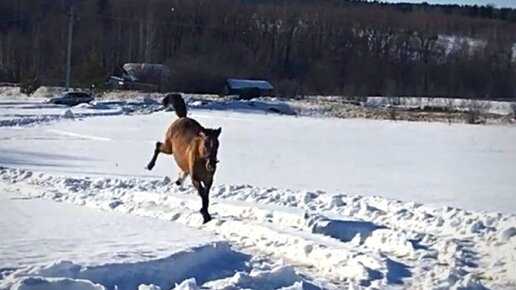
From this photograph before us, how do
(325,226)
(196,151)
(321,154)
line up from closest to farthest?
1. (325,226)
2. (196,151)
3. (321,154)

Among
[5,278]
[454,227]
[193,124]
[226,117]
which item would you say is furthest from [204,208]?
[226,117]

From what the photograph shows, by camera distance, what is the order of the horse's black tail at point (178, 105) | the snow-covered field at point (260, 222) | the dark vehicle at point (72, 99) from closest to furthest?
the snow-covered field at point (260, 222), the horse's black tail at point (178, 105), the dark vehicle at point (72, 99)

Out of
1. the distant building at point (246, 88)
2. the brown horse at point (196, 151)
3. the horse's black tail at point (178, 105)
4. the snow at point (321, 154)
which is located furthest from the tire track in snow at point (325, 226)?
the distant building at point (246, 88)

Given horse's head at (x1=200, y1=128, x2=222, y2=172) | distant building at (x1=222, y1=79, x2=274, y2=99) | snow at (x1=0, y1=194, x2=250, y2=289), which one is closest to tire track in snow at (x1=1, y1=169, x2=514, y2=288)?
snow at (x1=0, y1=194, x2=250, y2=289)

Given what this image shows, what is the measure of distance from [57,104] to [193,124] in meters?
45.3

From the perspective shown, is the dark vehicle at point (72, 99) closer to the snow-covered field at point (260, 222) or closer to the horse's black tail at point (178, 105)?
the snow-covered field at point (260, 222)

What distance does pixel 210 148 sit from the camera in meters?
12.4

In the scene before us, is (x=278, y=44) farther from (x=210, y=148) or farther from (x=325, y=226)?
(x=325, y=226)

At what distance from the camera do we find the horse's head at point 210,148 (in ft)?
40.7

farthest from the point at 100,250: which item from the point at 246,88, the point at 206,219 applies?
the point at 246,88

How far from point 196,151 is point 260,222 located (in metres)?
1.27

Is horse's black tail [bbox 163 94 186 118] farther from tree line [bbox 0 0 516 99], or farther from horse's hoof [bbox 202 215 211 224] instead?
tree line [bbox 0 0 516 99]

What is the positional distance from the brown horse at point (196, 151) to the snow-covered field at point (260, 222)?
1.44 ft

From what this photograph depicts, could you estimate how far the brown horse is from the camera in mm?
12492
